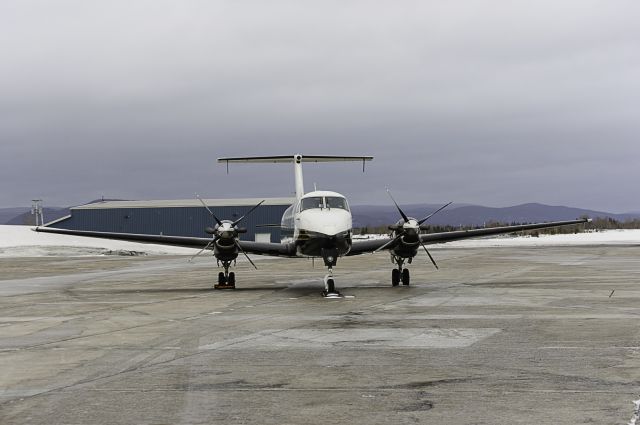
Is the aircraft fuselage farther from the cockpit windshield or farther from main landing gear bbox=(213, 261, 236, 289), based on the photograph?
main landing gear bbox=(213, 261, 236, 289)

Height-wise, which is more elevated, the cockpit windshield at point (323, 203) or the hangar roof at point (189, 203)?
the hangar roof at point (189, 203)

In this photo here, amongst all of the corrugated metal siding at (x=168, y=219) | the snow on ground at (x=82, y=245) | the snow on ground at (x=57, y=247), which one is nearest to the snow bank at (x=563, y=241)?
the snow on ground at (x=82, y=245)

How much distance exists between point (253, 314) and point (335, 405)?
9.95 meters

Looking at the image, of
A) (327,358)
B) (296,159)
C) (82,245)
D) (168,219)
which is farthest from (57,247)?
(327,358)

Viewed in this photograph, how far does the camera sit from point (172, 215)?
85.2 metres

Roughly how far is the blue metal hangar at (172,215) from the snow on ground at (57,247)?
4001mm

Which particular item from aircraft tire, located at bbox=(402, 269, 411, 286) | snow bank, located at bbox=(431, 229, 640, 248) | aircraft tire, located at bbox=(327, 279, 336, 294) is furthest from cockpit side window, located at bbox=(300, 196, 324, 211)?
snow bank, located at bbox=(431, 229, 640, 248)

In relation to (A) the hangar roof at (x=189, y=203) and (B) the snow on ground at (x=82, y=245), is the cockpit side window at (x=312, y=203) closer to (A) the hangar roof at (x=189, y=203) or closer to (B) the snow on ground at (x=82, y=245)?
(B) the snow on ground at (x=82, y=245)

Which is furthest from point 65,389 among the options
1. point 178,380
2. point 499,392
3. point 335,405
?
point 499,392

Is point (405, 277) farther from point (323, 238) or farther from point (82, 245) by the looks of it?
point (82, 245)

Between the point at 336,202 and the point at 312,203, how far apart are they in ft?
2.47

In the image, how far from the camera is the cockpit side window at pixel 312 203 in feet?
77.7

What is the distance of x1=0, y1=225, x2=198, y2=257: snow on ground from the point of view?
69.6m

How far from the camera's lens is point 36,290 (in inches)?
1097
